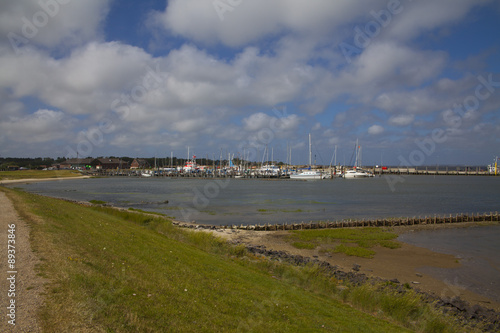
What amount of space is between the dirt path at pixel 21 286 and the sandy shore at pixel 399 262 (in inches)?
708

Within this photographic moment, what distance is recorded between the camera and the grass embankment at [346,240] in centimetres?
2707

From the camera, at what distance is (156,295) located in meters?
9.05

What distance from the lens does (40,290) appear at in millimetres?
7699

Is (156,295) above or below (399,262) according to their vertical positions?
above

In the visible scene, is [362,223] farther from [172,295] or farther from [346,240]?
[172,295]

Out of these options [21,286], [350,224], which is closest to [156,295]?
[21,286]

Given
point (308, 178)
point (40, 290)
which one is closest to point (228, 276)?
point (40, 290)

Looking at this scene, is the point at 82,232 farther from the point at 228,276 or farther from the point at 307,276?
the point at 307,276

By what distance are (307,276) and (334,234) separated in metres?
16.6

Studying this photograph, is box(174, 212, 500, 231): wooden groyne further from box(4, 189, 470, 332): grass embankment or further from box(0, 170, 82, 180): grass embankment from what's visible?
box(0, 170, 82, 180): grass embankment

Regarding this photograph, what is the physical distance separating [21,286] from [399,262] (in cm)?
2359

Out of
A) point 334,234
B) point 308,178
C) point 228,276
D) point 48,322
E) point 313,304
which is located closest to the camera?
point 48,322

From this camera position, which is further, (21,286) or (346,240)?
(346,240)

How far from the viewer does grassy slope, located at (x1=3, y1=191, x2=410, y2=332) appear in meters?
7.37
